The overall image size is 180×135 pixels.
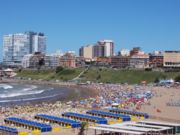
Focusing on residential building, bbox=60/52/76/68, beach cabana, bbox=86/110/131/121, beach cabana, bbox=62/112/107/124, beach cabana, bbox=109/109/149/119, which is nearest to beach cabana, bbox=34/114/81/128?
beach cabana, bbox=62/112/107/124

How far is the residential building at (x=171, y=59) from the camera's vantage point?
462 feet

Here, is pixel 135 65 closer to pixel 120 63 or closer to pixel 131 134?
pixel 120 63

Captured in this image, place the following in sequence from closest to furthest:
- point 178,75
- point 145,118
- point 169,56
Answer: point 145,118 → point 178,75 → point 169,56

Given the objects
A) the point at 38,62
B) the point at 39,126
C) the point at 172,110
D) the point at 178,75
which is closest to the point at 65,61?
the point at 38,62

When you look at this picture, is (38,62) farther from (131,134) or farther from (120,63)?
(131,134)

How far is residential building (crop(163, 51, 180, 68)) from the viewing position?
5544 inches

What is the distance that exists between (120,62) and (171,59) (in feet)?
85.7

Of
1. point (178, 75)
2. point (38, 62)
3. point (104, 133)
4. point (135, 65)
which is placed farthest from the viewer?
point (38, 62)

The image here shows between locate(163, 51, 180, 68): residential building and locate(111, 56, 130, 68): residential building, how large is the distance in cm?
1980

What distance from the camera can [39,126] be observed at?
3334 centimetres

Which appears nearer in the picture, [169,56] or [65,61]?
[169,56]

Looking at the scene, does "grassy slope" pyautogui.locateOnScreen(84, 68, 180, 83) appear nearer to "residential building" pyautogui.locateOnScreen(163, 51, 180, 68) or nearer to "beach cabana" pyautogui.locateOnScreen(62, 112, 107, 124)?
"residential building" pyautogui.locateOnScreen(163, 51, 180, 68)

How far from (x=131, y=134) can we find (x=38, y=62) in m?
173

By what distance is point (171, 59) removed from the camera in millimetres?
142000
